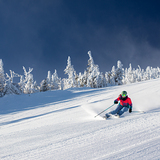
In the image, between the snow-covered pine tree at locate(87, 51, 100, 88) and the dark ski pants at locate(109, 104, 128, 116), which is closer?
the dark ski pants at locate(109, 104, 128, 116)

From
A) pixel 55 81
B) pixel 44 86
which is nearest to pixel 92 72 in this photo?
pixel 44 86

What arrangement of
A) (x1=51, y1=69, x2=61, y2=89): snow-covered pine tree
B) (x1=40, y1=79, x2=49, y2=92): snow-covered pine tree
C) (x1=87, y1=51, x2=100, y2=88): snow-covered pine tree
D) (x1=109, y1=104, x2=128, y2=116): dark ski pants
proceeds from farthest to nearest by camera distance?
1. (x1=51, y1=69, x2=61, y2=89): snow-covered pine tree
2. (x1=40, y1=79, x2=49, y2=92): snow-covered pine tree
3. (x1=87, y1=51, x2=100, y2=88): snow-covered pine tree
4. (x1=109, y1=104, x2=128, y2=116): dark ski pants

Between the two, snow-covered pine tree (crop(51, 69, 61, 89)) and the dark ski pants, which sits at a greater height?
snow-covered pine tree (crop(51, 69, 61, 89))

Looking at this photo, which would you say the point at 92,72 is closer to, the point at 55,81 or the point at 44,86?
the point at 44,86

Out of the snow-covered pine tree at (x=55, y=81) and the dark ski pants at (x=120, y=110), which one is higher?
the snow-covered pine tree at (x=55, y=81)

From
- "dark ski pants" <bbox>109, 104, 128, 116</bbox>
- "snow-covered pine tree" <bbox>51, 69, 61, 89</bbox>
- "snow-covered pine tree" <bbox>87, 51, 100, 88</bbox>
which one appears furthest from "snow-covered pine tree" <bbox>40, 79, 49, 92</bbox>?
"dark ski pants" <bbox>109, 104, 128, 116</bbox>

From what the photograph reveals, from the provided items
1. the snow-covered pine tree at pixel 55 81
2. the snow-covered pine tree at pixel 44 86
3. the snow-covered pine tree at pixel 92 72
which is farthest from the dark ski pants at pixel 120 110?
the snow-covered pine tree at pixel 55 81

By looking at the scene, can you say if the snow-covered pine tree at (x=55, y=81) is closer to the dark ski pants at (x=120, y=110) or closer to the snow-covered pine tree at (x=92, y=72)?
the snow-covered pine tree at (x=92, y=72)

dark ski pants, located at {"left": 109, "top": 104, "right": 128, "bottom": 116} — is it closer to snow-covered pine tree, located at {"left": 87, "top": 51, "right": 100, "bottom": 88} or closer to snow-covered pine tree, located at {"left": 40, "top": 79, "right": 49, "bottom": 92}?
snow-covered pine tree, located at {"left": 87, "top": 51, "right": 100, "bottom": 88}

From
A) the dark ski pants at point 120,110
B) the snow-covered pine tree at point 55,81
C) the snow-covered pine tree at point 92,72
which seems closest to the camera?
the dark ski pants at point 120,110

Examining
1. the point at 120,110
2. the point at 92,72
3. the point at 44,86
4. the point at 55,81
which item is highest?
the point at 92,72

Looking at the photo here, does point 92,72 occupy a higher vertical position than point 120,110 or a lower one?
→ higher

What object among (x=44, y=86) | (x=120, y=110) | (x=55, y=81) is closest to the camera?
(x=120, y=110)

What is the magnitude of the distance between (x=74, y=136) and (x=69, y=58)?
37511mm
